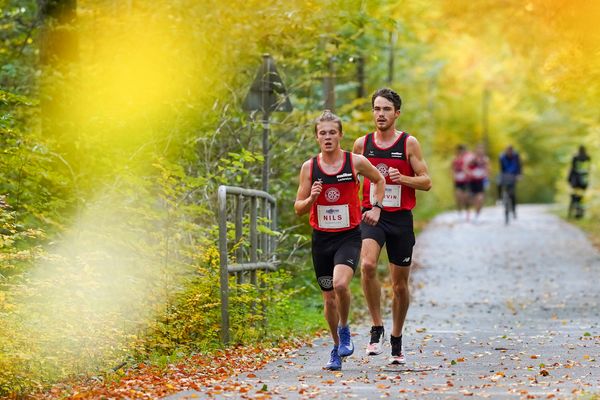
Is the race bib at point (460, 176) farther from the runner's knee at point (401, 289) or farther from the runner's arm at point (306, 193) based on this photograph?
the runner's arm at point (306, 193)

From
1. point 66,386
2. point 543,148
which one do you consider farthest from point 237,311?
point 543,148

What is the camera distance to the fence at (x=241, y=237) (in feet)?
36.5

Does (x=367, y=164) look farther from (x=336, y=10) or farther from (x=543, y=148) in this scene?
(x=543, y=148)

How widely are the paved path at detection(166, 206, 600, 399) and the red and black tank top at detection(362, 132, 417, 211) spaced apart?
1.31 metres

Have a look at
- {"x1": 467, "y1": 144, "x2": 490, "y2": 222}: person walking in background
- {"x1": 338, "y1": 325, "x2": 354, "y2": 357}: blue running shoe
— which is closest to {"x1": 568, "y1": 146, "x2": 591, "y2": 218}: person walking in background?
{"x1": 467, "y1": 144, "x2": 490, "y2": 222}: person walking in background

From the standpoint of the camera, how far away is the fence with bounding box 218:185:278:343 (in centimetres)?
1113

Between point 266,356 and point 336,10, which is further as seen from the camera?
point 336,10

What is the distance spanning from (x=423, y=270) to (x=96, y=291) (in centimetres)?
1265

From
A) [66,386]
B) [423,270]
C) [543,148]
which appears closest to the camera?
[66,386]

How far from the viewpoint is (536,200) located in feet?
224

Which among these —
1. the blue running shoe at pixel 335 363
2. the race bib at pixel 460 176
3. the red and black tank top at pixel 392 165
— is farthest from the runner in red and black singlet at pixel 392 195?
the race bib at pixel 460 176

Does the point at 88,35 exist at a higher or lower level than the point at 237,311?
higher

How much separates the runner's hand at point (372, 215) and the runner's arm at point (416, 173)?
0.90 ft

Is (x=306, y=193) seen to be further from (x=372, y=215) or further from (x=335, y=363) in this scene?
(x=335, y=363)
